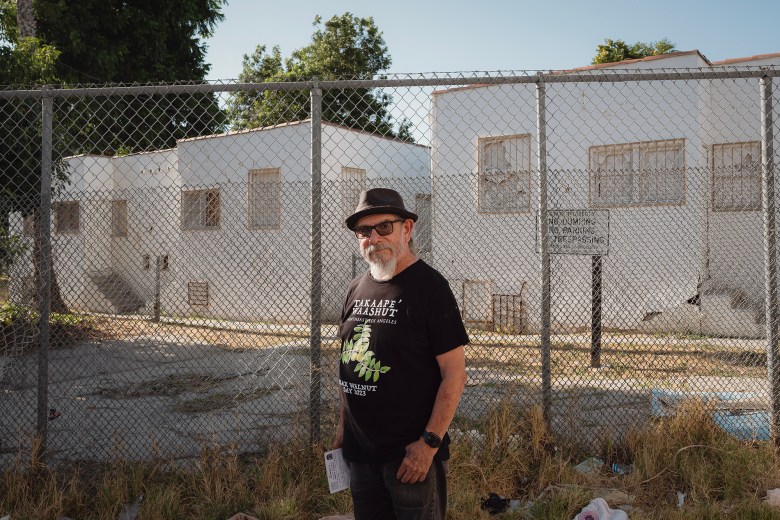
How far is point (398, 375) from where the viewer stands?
2650mm

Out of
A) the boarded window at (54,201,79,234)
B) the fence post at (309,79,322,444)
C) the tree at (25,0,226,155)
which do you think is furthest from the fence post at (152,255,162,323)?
the fence post at (309,79,322,444)

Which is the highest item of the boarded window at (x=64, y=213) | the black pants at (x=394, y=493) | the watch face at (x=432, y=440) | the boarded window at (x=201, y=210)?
the boarded window at (x=201, y=210)

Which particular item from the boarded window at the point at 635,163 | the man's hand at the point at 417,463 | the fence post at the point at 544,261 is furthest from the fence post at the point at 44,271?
the boarded window at the point at 635,163

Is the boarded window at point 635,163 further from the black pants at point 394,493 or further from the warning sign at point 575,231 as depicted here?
the black pants at point 394,493

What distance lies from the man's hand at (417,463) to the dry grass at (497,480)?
4.51 feet

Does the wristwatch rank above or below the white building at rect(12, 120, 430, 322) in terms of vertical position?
below

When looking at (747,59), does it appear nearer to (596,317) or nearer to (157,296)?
(596,317)

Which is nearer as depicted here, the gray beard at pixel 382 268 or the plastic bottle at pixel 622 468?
the gray beard at pixel 382 268

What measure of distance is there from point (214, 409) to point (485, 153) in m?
8.79

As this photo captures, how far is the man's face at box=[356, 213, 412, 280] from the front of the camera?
275cm

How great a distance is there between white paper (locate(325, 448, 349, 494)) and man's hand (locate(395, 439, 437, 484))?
1.40ft

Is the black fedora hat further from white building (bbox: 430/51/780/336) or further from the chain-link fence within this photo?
white building (bbox: 430/51/780/336)

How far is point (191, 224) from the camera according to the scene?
43.5ft

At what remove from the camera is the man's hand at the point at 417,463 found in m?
2.55
